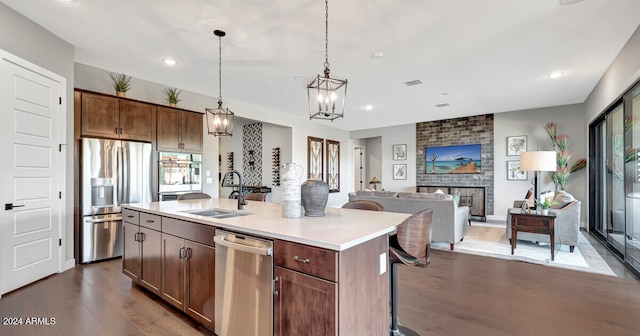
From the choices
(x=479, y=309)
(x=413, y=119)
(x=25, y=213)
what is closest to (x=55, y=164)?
(x=25, y=213)

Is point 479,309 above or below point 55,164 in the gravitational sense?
below

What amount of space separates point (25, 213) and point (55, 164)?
2.12ft

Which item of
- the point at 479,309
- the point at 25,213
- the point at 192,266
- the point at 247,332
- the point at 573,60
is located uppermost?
the point at 573,60

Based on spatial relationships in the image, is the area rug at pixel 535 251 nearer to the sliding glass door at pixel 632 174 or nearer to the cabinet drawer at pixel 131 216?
the sliding glass door at pixel 632 174

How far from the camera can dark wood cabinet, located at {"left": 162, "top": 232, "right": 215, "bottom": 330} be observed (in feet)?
6.91

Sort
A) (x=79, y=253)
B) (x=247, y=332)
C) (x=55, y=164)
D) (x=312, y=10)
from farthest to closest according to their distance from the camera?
1. (x=79, y=253)
2. (x=55, y=164)
3. (x=312, y=10)
4. (x=247, y=332)

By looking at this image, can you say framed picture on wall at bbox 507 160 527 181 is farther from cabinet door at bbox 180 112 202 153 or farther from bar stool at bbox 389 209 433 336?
cabinet door at bbox 180 112 202 153

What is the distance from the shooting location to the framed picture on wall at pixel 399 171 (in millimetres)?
9203

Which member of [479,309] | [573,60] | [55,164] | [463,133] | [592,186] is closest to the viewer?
[479,309]

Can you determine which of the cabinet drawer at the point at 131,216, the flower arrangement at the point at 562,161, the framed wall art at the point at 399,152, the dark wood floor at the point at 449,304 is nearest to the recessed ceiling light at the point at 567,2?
the dark wood floor at the point at 449,304

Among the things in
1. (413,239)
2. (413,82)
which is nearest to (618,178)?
(413,82)

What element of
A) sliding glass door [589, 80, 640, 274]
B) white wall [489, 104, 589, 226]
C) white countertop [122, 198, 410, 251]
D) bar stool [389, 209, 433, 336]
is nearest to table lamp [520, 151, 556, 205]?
sliding glass door [589, 80, 640, 274]

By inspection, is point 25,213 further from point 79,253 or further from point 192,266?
point 192,266

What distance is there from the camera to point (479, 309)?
8.43ft
